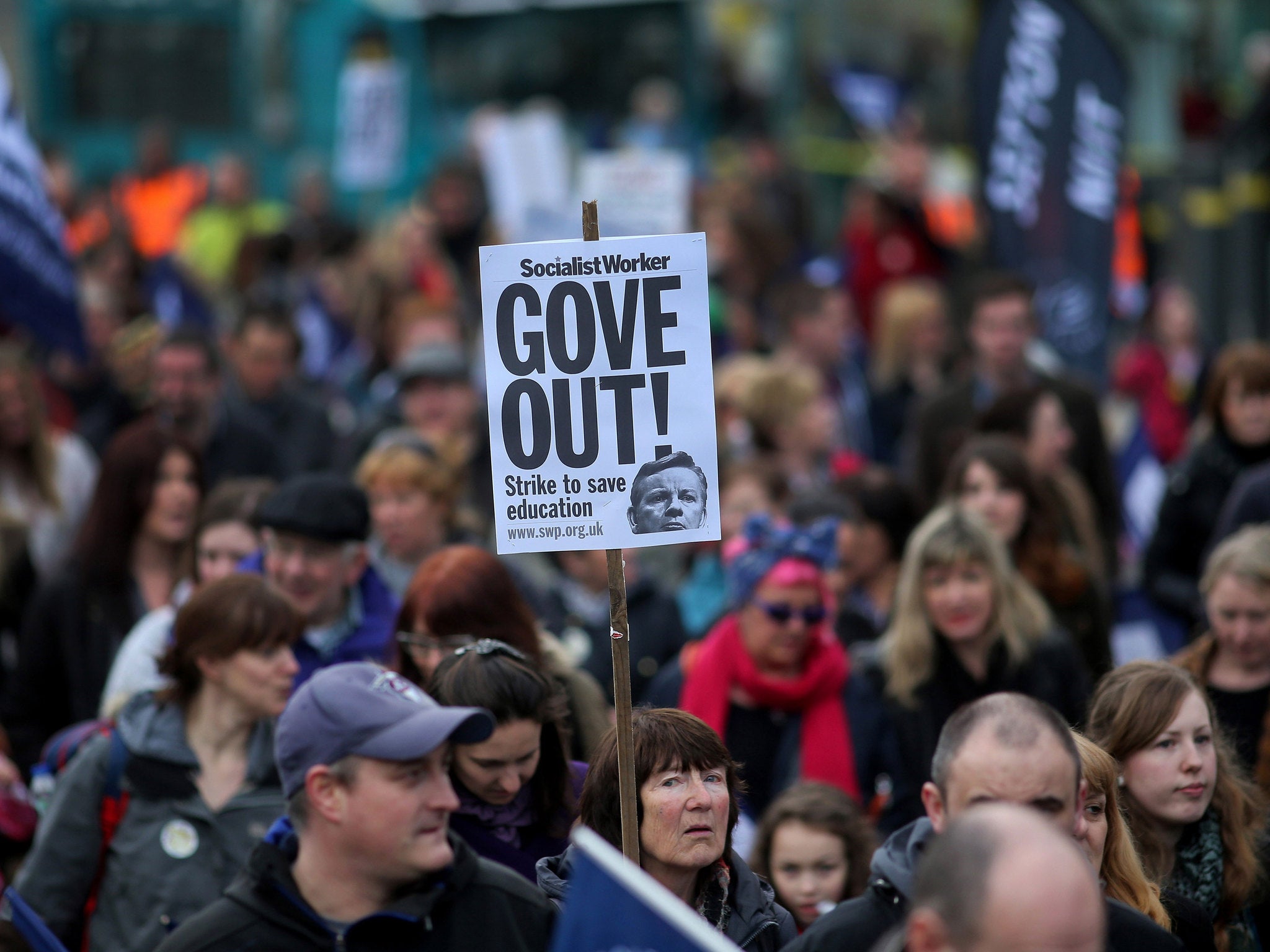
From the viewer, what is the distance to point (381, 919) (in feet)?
10.7

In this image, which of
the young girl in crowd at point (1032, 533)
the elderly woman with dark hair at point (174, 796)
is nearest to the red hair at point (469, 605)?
the elderly woman with dark hair at point (174, 796)

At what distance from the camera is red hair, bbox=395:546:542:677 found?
492 cm

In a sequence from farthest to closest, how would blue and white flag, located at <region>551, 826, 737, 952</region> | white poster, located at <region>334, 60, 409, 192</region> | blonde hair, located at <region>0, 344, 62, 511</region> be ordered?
white poster, located at <region>334, 60, 409, 192</region>
blonde hair, located at <region>0, 344, 62, 511</region>
blue and white flag, located at <region>551, 826, 737, 952</region>

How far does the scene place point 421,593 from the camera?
198 inches

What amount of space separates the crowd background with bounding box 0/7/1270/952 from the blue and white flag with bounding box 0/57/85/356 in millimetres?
436

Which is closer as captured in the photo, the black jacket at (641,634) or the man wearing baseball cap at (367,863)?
the man wearing baseball cap at (367,863)

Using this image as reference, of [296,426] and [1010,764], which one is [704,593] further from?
[1010,764]

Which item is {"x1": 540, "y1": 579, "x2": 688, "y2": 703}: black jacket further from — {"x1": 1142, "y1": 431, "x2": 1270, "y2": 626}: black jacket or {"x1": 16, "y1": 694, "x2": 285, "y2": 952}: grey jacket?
{"x1": 16, "y1": 694, "x2": 285, "y2": 952}: grey jacket

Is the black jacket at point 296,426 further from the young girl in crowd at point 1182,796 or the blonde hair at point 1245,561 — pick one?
the young girl in crowd at point 1182,796

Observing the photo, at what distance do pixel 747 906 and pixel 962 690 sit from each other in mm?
2032

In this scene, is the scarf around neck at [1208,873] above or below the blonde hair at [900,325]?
below

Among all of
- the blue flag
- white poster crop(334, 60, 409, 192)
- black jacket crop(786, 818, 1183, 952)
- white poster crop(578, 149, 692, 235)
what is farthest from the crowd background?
white poster crop(334, 60, 409, 192)

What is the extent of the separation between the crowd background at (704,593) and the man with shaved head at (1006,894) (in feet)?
2.56

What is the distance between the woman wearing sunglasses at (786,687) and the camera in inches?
219
